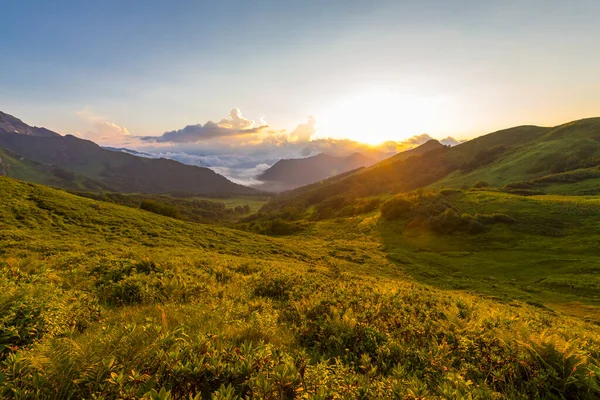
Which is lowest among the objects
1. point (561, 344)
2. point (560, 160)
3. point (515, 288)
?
point (515, 288)

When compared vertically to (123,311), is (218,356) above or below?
above

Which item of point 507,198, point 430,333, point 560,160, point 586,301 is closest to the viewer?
point 430,333

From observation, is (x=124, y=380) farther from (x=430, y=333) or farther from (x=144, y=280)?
(x=144, y=280)

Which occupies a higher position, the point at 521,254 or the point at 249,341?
the point at 249,341

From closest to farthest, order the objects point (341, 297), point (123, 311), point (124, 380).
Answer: point (124, 380) < point (123, 311) < point (341, 297)

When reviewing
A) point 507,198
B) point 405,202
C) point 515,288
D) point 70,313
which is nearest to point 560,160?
point 507,198

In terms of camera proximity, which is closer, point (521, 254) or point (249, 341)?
point (249, 341)

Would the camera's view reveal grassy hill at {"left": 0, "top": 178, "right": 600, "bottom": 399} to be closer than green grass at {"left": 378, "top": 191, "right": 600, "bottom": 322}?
Yes

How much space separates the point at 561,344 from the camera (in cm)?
→ 631

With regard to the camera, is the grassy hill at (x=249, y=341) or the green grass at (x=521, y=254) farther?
the green grass at (x=521, y=254)

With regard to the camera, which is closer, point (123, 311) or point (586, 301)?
point (123, 311)

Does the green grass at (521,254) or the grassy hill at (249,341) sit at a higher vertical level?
the grassy hill at (249,341)

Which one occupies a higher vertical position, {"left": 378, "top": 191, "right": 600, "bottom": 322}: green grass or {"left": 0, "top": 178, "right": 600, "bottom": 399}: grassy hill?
{"left": 0, "top": 178, "right": 600, "bottom": 399}: grassy hill

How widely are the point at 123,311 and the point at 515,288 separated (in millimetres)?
39325
